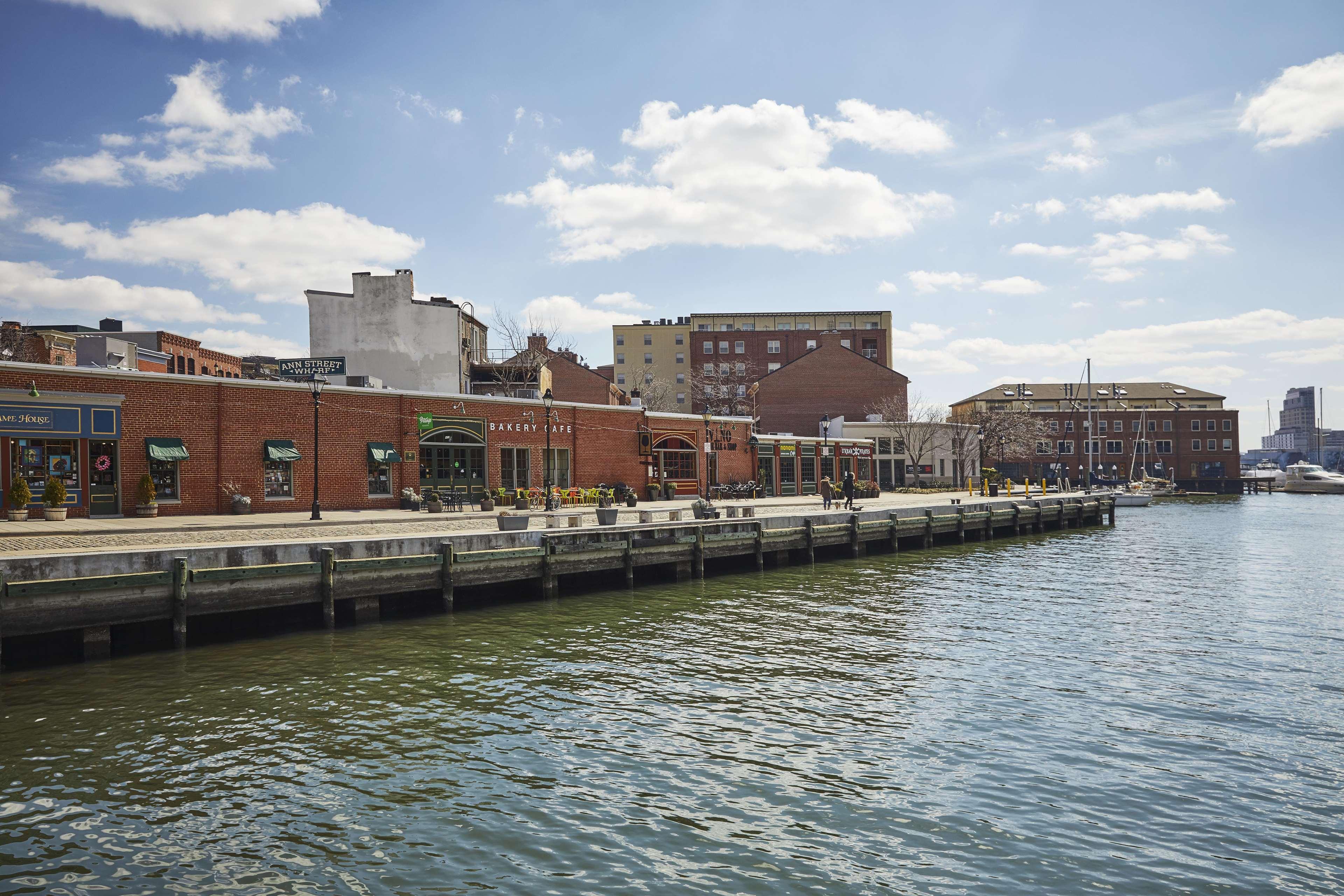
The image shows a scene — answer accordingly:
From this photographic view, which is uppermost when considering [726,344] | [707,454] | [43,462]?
[726,344]

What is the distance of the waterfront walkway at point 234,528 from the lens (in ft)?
69.6

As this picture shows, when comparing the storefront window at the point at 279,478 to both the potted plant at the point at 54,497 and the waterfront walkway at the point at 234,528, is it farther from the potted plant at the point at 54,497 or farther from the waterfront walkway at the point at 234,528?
the potted plant at the point at 54,497

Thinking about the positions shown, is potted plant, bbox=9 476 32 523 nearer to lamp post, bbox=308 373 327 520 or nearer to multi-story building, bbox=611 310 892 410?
lamp post, bbox=308 373 327 520

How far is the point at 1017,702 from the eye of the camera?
13.4 metres

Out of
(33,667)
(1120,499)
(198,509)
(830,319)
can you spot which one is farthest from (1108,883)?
(830,319)

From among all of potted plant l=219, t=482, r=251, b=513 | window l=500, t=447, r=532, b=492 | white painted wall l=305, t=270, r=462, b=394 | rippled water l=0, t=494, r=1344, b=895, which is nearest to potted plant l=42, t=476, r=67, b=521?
potted plant l=219, t=482, r=251, b=513

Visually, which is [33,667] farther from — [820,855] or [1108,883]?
[1108,883]

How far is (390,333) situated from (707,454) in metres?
22.9

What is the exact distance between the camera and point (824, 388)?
281 feet

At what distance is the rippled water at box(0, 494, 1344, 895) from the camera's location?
816cm

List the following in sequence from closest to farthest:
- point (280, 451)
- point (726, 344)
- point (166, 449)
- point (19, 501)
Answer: point (19, 501) → point (166, 449) → point (280, 451) → point (726, 344)

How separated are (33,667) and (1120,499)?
267 ft

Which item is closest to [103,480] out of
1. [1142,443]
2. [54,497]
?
[54,497]

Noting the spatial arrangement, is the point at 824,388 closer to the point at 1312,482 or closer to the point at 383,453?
the point at 383,453
